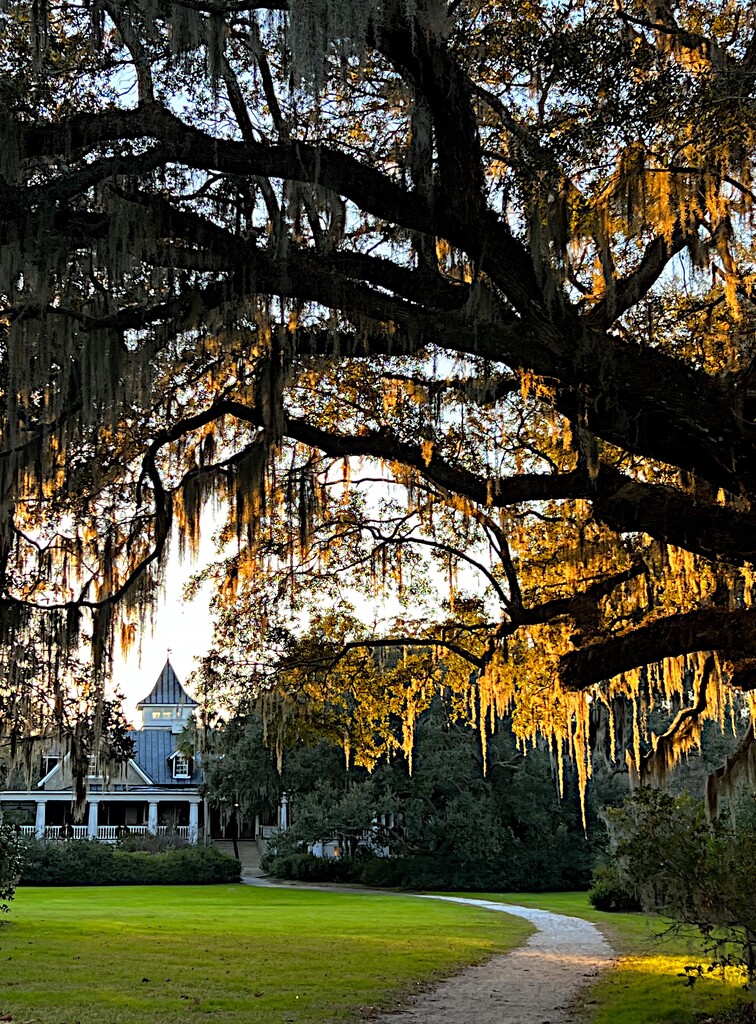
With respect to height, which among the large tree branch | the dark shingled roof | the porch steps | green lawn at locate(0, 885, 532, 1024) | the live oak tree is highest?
A: the live oak tree

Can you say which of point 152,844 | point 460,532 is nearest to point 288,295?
point 460,532

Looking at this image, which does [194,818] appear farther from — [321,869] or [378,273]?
[378,273]

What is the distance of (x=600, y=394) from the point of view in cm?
641

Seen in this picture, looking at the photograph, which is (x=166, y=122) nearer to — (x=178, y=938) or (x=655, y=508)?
(x=655, y=508)

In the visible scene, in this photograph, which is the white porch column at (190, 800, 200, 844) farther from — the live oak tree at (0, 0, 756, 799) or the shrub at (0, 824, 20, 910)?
the live oak tree at (0, 0, 756, 799)

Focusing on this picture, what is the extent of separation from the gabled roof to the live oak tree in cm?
5235

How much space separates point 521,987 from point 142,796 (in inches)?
1667

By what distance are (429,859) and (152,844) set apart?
12006 mm

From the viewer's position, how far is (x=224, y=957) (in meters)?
15.1

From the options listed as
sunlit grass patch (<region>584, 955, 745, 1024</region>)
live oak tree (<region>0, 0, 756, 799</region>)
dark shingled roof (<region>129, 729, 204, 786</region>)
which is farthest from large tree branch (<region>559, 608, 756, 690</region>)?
dark shingled roof (<region>129, 729, 204, 786</region>)

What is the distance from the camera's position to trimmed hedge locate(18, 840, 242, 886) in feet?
120

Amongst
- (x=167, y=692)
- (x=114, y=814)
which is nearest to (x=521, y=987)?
(x=114, y=814)

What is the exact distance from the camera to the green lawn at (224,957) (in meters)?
10.7

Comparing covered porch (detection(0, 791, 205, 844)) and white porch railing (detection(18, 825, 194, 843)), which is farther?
covered porch (detection(0, 791, 205, 844))
